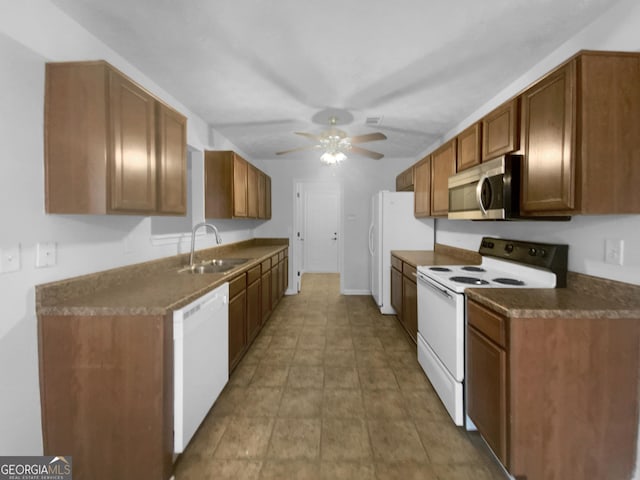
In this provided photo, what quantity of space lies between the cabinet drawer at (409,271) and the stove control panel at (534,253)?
0.67 m

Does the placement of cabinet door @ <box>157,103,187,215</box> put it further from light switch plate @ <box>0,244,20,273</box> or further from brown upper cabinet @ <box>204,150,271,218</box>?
brown upper cabinet @ <box>204,150,271,218</box>

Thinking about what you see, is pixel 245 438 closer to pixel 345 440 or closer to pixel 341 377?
pixel 345 440

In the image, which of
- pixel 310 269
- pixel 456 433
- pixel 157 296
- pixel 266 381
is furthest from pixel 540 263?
pixel 310 269

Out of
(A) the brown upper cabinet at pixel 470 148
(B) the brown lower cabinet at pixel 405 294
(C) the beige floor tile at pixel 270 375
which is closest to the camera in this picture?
(A) the brown upper cabinet at pixel 470 148

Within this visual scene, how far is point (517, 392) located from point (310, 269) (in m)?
5.58

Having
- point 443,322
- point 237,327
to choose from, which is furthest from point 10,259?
point 443,322

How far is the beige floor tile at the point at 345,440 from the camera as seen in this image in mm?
1562

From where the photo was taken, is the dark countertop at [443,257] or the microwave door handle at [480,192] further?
the dark countertop at [443,257]

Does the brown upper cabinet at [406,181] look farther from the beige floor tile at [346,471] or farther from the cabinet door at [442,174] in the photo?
the beige floor tile at [346,471]

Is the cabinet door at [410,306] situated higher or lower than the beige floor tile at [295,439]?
higher

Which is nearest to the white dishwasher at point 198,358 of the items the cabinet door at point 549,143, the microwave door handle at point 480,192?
the microwave door handle at point 480,192

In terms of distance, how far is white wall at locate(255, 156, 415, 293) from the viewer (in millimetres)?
4879

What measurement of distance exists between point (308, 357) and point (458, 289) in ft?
5.23

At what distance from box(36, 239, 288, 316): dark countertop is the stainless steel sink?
207 mm
